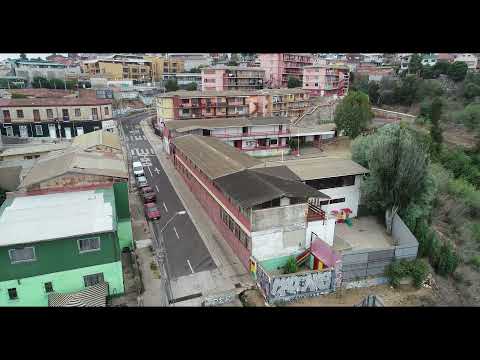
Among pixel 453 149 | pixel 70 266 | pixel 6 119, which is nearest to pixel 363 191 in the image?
pixel 70 266

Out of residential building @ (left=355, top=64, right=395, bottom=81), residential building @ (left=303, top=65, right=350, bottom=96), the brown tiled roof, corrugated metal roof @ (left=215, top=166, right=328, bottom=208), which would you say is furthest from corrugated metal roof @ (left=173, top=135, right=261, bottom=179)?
residential building @ (left=355, top=64, right=395, bottom=81)

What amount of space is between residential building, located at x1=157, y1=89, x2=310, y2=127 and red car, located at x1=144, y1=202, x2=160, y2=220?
25154mm

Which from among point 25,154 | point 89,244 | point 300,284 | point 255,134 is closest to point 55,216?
point 89,244

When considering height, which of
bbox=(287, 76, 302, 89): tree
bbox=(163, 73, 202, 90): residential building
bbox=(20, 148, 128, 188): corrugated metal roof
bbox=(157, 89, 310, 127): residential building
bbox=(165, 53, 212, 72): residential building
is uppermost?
bbox=(165, 53, 212, 72): residential building

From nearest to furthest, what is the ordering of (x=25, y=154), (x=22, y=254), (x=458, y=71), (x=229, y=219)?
(x=22, y=254) < (x=229, y=219) < (x=25, y=154) < (x=458, y=71)

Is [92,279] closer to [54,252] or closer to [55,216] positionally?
[54,252]

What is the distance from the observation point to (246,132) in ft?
140

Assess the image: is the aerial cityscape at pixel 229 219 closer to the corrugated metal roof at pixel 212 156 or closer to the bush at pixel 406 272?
the bush at pixel 406 272

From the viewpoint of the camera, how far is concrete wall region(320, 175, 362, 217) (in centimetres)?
2586

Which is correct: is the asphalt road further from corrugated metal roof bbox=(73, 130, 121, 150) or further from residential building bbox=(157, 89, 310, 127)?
residential building bbox=(157, 89, 310, 127)

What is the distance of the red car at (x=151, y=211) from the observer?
2588 cm

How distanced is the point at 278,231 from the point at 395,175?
10.1 meters

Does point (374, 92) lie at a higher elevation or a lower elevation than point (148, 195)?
higher

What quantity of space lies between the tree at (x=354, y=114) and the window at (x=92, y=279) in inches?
1496
